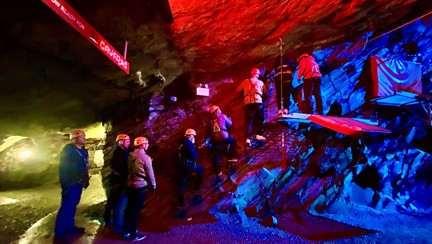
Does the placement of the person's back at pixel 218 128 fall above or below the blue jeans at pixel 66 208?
above

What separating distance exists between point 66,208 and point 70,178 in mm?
721

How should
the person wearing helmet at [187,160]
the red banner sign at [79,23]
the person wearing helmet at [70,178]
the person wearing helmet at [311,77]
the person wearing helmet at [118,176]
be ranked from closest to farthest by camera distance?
the red banner sign at [79,23], the person wearing helmet at [70,178], the person wearing helmet at [118,176], the person wearing helmet at [187,160], the person wearing helmet at [311,77]

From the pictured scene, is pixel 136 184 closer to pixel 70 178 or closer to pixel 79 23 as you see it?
pixel 70 178

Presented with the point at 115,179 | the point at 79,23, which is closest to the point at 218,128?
the point at 115,179

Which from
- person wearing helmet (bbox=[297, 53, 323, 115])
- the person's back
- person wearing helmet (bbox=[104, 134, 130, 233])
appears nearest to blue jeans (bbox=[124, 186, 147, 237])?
person wearing helmet (bbox=[104, 134, 130, 233])

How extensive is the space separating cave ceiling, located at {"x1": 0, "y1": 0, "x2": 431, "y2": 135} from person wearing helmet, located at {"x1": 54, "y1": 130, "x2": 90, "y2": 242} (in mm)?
2280

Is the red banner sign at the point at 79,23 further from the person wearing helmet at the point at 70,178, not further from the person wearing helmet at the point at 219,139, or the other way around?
the person wearing helmet at the point at 219,139

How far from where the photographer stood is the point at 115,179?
270 inches

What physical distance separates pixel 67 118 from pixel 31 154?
7691 millimetres

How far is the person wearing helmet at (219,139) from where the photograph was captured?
28.3ft

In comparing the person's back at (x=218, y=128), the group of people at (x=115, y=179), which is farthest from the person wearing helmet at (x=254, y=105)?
the group of people at (x=115, y=179)

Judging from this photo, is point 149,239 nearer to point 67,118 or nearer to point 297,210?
point 297,210

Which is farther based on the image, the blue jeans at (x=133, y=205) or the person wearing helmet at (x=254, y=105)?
the person wearing helmet at (x=254, y=105)

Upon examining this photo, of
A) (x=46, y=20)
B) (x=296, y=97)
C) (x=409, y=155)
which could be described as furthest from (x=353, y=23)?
(x=46, y=20)
